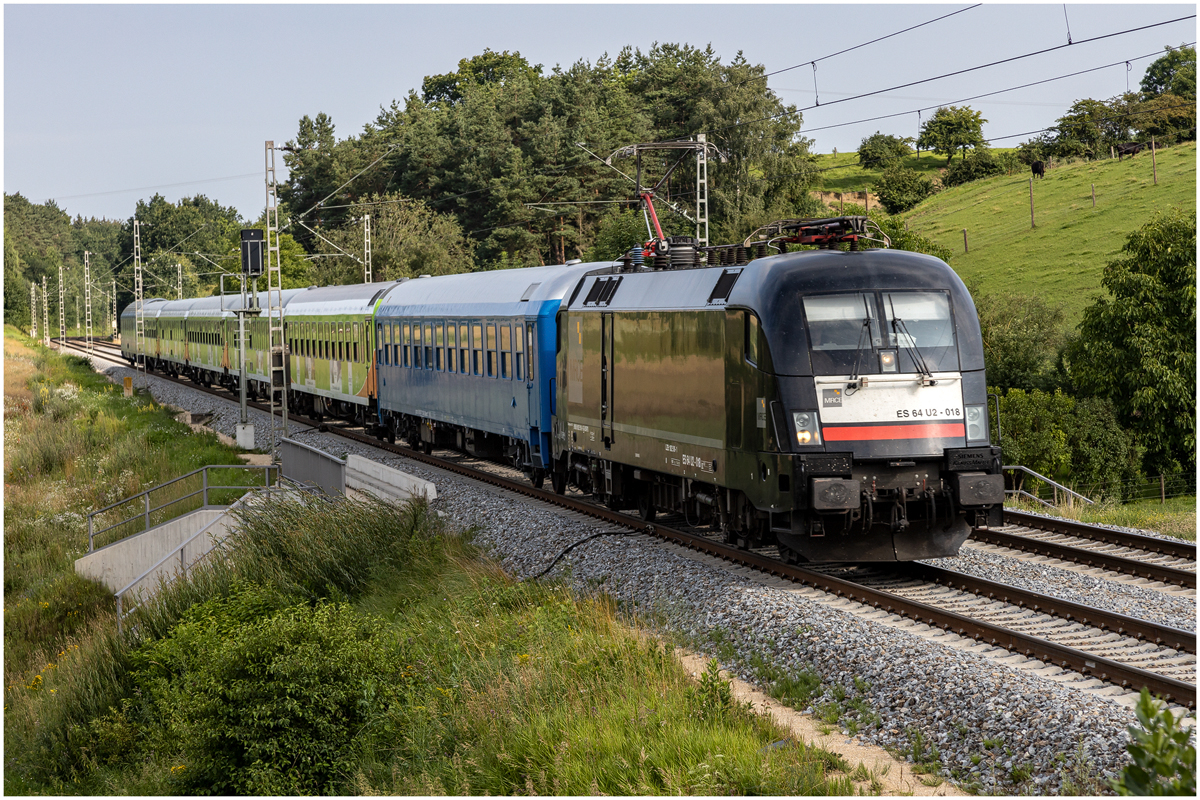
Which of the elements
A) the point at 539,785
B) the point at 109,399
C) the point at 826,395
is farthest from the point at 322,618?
the point at 109,399

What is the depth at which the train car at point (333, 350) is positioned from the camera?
98.2 feet

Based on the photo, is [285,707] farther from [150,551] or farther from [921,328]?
[150,551]

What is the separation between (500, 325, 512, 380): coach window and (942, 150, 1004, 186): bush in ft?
269

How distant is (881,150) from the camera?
376 feet

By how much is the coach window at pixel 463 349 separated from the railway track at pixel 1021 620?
1006cm

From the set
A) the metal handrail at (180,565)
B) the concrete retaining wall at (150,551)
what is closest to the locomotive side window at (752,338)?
the metal handrail at (180,565)

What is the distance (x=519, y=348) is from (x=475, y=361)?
2698mm

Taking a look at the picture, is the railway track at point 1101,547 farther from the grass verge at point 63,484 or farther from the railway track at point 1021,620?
the grass verge at point 63,484

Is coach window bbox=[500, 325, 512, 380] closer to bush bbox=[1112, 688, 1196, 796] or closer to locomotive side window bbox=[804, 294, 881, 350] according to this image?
locomotive side window bbox=[804, 294, 881, 350]

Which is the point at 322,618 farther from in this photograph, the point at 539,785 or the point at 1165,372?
the point at 1165,372

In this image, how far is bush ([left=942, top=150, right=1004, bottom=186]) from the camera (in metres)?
96.4

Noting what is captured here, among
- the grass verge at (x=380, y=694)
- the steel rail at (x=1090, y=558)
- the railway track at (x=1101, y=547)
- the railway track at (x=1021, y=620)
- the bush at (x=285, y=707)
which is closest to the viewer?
the grass verge at (x=380, y=694)

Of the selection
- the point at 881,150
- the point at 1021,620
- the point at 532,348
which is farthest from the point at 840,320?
the point at 881,150

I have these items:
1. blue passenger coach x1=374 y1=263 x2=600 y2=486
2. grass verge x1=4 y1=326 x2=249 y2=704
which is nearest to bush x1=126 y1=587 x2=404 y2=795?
grass verge x1=4 y1=326 x2=249 y2=704
